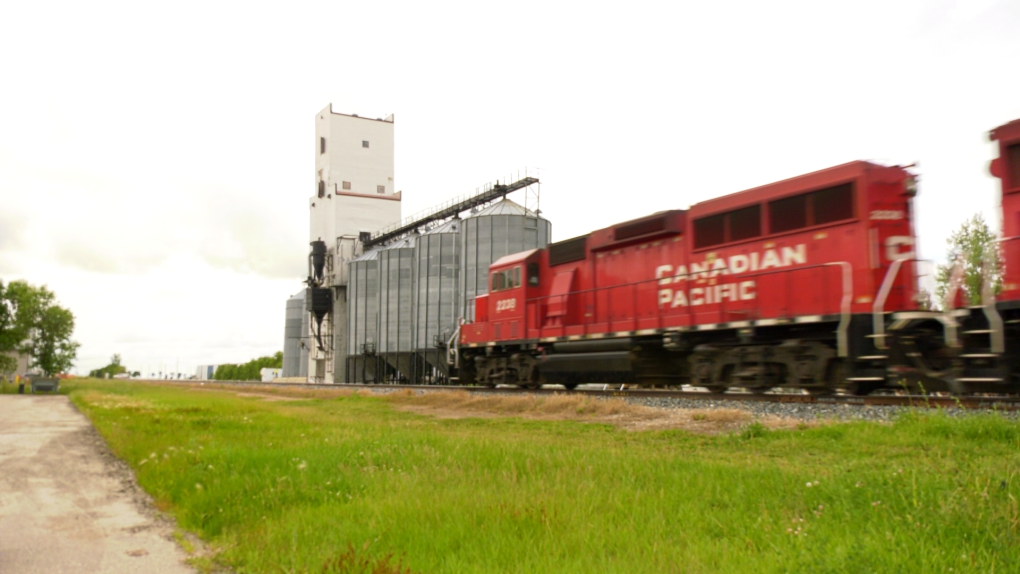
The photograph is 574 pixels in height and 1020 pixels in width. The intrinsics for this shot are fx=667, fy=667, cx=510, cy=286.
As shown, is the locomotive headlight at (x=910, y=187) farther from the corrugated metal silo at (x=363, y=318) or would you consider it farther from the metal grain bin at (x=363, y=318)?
the corrugated metal silo at (x=363, y=318)

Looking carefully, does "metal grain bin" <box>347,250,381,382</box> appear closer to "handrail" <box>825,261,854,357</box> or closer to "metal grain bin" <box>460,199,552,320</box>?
"metal grain bin" <box>460,199,552,320</box>

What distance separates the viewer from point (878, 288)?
11.9 metres

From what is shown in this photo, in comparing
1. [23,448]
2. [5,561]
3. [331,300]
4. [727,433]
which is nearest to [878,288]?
[727,433]

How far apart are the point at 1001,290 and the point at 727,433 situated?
488cm

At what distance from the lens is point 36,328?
2068 inches

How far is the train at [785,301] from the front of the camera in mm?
10086

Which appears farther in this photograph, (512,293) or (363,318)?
(363,318)

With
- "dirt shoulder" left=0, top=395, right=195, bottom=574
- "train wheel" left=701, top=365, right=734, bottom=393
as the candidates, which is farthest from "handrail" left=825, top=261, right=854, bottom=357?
"dirt shoulder" left=0, top=395, right=195, bottom=574

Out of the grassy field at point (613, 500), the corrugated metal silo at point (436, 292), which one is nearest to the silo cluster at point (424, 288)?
the corrugated metal silo at point (436, 292)

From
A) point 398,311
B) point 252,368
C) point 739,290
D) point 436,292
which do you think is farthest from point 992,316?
point 252,368

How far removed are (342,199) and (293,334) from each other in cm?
2018

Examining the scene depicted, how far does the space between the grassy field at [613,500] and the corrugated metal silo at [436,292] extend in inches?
1472

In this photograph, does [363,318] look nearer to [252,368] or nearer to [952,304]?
[952,304]

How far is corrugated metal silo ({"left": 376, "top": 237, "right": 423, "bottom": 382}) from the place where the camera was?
161 feet
